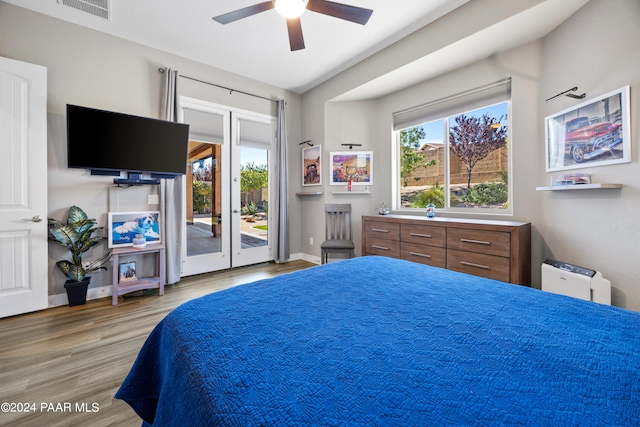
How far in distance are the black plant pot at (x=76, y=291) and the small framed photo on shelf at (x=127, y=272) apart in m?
0.31

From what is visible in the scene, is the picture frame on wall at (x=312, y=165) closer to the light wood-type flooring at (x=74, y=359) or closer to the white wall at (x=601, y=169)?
the light wood-type flooring at (x=74, y=359)

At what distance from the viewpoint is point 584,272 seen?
6.94ft

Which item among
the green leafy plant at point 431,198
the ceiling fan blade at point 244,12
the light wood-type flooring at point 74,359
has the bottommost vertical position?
the light wood-type flooring at point 74,359

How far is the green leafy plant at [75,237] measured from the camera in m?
2.77

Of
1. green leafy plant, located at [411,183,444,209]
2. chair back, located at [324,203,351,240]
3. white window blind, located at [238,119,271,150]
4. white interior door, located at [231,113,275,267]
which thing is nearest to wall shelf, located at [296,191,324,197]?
chair back, located at [324,203,351,240]

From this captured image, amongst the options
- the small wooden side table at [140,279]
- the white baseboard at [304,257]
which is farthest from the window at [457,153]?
the small wooden side table at [140,279]

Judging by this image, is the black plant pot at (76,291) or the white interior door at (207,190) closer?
the black plant pot at (76,291)

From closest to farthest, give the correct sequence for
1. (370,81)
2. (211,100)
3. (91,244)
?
1. (91,244)
2. (370,81)
3. (211,100)

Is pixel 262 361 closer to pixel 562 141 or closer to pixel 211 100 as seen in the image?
pixel 562 141

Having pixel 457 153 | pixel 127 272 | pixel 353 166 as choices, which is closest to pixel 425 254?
pixel 457 153

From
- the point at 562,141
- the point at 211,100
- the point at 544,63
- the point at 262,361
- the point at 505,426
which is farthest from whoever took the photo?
the point at 211,100

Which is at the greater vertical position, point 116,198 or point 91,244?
point 116,198

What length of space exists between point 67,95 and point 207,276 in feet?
8.75

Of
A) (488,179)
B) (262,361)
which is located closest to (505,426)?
(262,361)
